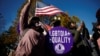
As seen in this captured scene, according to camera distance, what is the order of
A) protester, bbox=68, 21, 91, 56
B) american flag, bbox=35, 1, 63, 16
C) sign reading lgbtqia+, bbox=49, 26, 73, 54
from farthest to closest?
american flag, bbox=35, 1, 63, 16
protester, bbox=68, 21, 91, 56
sign reading lgbtqia+, bbox=49, 26, 73, 54

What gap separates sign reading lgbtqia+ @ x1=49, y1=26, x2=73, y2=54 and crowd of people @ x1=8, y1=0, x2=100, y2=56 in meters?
0.06

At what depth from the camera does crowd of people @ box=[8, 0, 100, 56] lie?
3.24m

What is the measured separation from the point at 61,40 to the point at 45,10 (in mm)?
1372

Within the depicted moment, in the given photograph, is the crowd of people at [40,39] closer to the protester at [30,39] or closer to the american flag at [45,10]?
the protester at [30,39]

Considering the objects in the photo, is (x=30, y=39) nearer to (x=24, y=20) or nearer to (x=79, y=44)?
(x=24, y=20)

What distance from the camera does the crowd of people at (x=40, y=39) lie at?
3.24 m

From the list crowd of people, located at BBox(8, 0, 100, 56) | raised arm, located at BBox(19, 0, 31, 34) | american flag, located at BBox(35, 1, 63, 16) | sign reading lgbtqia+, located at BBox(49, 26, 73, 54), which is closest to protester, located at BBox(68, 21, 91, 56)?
crowd of people, located at BBox(8, 0, 100, 56)

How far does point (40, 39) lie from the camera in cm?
330

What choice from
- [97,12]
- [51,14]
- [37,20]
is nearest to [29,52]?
[37,20]

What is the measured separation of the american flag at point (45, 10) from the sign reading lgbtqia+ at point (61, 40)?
48.0 inches

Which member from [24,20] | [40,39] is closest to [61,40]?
[40,39]

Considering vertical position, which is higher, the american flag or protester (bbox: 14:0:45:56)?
the american flag

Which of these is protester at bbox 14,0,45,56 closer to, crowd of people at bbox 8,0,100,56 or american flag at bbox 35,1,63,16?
crowd of people at bbox 8,0,100,56

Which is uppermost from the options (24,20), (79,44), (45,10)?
(45,10)
